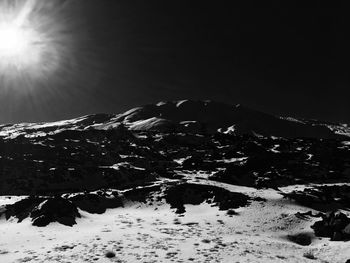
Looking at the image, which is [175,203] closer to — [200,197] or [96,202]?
[200,197]

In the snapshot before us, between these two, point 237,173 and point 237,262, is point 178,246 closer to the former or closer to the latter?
point 237,262

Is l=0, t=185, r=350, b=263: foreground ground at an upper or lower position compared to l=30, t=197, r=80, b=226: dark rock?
lower

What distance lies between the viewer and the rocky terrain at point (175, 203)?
21.1 m

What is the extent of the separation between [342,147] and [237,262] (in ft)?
282

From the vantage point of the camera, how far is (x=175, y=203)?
4181cm

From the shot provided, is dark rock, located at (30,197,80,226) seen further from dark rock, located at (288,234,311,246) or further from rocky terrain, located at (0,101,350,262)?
dark rock, located at (288,234,311,246)

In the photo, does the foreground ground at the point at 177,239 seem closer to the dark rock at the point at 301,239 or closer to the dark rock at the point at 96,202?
the dark rock at the point at 301,239

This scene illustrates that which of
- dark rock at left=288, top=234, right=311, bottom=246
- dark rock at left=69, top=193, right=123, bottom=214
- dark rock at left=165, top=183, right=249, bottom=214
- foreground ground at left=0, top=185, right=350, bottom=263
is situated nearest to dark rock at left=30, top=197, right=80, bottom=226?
foreground ground at left=0, top=185, right=350, bottom=263

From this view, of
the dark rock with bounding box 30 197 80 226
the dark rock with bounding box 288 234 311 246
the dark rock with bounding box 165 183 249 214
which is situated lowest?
the dark rock with bounding box 288 234 311 246

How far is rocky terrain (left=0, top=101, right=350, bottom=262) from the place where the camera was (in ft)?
69.2

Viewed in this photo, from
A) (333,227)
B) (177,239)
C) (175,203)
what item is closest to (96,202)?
(175,203)

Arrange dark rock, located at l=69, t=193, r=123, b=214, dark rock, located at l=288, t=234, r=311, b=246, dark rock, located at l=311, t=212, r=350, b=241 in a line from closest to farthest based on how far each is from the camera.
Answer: dark rock, located at l=311, t=212, r=350, b=241 → dark rock, located at l=288, t=234, r=311, b=246 → dark rock, located at l=69, t=193, r=123, b=214

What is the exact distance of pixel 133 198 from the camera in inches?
1772

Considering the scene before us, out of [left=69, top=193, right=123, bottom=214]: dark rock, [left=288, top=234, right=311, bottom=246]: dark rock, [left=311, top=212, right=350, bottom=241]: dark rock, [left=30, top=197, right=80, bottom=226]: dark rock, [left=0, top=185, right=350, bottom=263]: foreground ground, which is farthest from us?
[left=69, top=193, right=123, bottom=214]: dark rock
